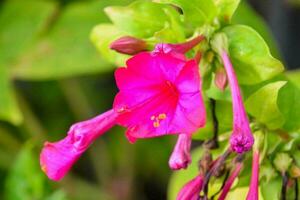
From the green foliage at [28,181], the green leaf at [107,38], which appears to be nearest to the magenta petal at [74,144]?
the green leaf at [107,38]

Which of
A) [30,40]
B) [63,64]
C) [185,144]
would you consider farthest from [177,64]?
[30,40]

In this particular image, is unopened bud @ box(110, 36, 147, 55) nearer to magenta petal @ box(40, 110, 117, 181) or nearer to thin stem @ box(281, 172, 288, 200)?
magenta petal @ box(40, 110, 117, 181)

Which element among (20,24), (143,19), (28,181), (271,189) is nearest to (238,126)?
(271,189)

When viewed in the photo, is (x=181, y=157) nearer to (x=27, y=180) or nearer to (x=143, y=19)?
(x=143, y=19)

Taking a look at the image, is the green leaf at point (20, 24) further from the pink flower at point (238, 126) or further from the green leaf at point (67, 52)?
the pink flower at point (238, 126)

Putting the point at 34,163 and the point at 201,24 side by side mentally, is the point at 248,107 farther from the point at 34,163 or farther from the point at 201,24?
the point at 34,163

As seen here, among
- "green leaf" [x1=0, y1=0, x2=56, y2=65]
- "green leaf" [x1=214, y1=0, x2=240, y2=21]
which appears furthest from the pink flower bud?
"green leaf" [x1=0, y1=0, x2=56, y2=65]
